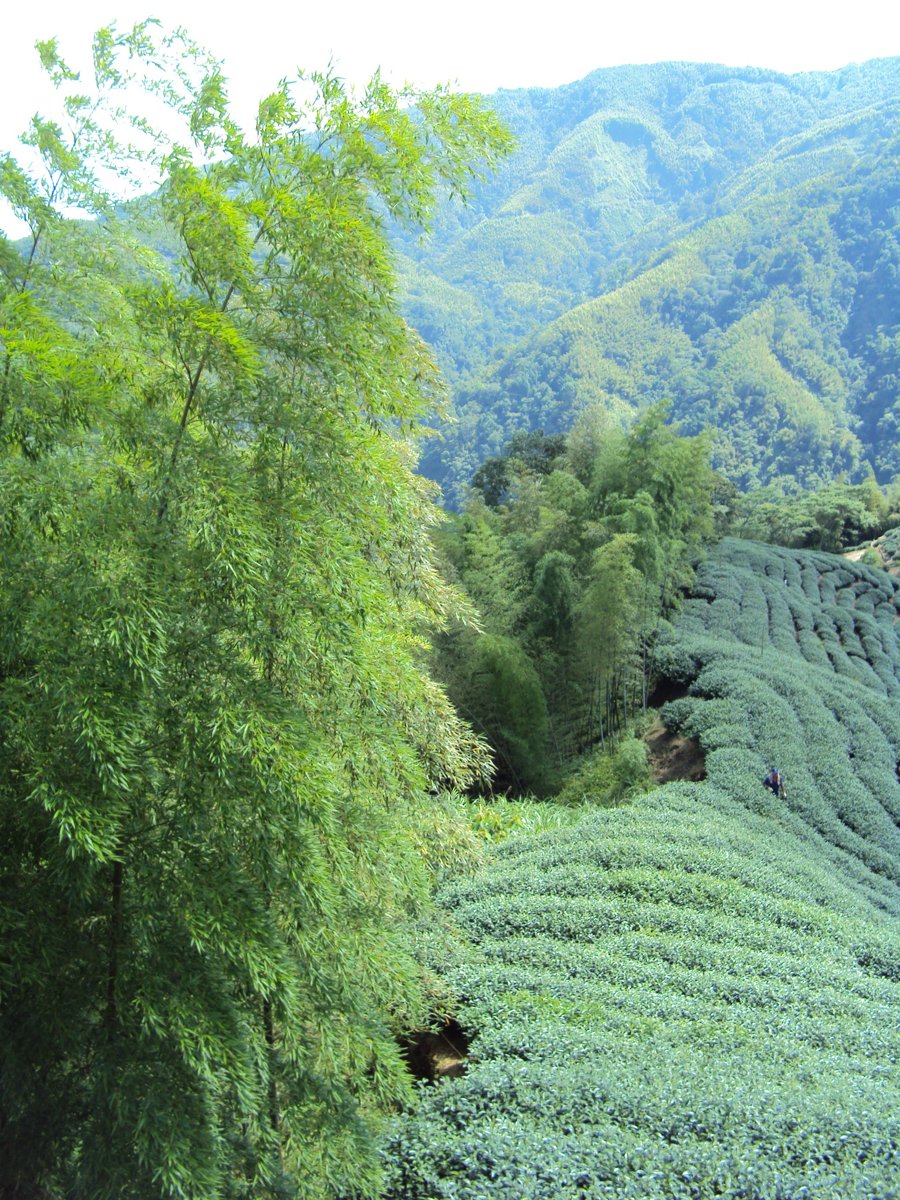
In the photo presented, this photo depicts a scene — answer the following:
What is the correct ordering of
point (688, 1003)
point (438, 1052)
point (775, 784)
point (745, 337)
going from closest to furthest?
point (438, 1052) < point (688, 1003) < point (775, 784) < point (745, 337)

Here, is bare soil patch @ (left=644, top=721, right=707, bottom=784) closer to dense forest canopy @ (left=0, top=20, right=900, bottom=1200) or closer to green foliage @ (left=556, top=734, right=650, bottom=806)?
green foliage @ (left=556, top=734, right=650, bottom=806)

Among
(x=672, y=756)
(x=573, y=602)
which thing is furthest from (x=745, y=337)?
(x=672, y=756)

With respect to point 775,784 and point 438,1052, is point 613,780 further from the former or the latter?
point 438,1052

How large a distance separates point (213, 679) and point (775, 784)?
35.4 feet

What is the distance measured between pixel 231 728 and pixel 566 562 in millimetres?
14161

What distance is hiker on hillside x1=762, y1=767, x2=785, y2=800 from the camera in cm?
1206

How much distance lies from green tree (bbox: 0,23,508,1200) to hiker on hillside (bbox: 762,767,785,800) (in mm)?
9473

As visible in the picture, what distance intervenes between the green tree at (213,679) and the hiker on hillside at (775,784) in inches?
373

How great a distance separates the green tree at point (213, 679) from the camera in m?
2.82

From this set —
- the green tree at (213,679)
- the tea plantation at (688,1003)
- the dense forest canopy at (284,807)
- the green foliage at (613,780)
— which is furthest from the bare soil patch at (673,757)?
the green tree at (213,679)

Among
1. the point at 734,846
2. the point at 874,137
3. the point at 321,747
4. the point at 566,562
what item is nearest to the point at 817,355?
the point at 874,137

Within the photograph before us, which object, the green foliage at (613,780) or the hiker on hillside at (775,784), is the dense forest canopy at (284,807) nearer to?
the hiker on hillside at (775,784)

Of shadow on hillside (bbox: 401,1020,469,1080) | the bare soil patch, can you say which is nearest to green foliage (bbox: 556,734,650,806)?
the bare soil patch

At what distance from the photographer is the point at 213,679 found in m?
3.09
